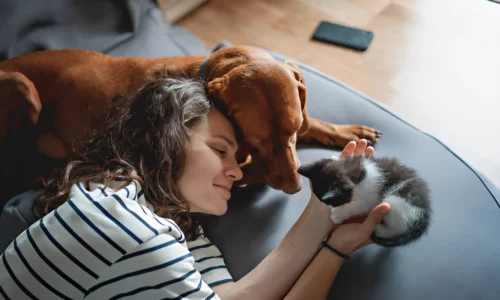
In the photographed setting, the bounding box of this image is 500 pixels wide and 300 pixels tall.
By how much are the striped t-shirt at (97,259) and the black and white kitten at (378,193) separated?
48cm

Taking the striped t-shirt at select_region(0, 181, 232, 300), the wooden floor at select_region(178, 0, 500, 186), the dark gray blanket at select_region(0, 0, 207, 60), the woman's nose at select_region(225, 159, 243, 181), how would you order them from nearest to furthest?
the striped t-shirt at select_region(0, 181, 232, 300), the woman's nose at select_region(225, 159, 243, 181), the dark gray blanket at select_region(0, 0, 207, 60), the wooden floor at select_region(178, 0, 500, 186)

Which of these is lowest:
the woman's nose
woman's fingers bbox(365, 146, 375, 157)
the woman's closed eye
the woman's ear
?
the woman's nose

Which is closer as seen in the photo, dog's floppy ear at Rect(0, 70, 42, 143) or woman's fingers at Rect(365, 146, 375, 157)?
woman's fingers at Rect(365, 146, 375, 157)

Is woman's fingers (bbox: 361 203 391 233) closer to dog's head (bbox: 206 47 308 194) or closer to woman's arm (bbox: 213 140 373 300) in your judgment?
woman's arm (bbox: 213 140 373 300)

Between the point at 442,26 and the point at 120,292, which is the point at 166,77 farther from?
the point at 442,26

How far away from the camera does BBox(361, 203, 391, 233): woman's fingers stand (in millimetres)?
1295

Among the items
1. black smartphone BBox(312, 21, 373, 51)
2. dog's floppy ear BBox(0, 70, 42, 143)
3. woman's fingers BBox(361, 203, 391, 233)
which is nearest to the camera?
woman's fingers BBox(361, 203, 391, 233)

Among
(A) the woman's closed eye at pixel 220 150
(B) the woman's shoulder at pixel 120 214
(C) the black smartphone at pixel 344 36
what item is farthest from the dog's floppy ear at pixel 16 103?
(C) the black smartphone at pixel 344 36

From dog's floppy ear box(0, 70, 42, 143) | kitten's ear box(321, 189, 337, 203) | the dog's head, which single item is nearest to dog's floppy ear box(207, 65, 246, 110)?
the dog's head

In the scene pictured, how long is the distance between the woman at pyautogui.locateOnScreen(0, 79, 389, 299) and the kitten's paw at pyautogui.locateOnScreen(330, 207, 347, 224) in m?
0.03

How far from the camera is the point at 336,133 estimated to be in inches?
71.9

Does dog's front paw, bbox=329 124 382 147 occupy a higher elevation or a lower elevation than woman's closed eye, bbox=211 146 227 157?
lower

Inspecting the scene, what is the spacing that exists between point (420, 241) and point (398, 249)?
3.2 inches

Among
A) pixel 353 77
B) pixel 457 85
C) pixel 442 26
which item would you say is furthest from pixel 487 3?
pixel 353 77
